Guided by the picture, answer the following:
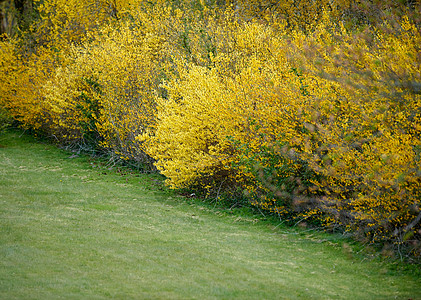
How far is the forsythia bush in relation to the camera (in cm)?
695

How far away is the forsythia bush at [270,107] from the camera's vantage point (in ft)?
22.8

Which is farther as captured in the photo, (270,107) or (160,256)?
(270,107)

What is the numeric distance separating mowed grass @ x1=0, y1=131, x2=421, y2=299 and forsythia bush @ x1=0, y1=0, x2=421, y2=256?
0.71 metres

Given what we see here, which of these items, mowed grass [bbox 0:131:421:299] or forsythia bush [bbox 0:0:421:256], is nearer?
mowed grass [bbox 0:131:421:299]

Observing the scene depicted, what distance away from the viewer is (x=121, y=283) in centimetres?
595

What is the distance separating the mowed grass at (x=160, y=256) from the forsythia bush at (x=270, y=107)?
0.71m

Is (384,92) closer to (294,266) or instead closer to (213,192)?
(294,266)

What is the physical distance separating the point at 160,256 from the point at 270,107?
134 inches

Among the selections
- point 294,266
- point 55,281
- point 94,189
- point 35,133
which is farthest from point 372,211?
point 35,133

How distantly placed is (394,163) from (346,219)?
6.19 ft

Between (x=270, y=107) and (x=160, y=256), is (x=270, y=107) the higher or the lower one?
the higher one

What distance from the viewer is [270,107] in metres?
9.01

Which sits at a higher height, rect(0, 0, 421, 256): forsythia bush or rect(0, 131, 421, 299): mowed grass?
rect(0, 0, 421, 256): forsythia bush

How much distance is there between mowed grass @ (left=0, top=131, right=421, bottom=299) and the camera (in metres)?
5.89
